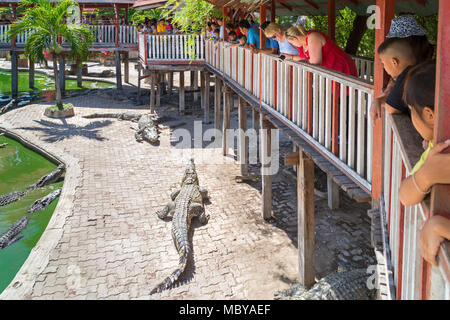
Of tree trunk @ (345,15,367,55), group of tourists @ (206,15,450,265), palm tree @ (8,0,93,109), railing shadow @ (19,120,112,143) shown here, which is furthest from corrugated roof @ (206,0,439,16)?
palm tree @ (8,0,93,109)

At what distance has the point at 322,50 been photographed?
4785 millimetres

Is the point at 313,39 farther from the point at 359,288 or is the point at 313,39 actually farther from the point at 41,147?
the point at 41,147

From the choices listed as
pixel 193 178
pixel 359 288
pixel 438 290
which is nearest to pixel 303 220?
pixel 359 288

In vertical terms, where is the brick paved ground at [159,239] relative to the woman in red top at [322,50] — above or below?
below

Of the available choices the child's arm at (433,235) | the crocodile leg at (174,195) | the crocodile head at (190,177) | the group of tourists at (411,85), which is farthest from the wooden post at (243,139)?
the child's arm at (433,235)

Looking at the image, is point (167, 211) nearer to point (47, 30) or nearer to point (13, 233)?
point (13, 233)

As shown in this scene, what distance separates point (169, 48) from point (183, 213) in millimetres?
9816

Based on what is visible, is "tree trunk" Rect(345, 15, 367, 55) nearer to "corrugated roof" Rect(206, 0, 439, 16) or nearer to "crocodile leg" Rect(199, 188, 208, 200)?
"corrugated roof" Rect(206, 0, 439, 16)

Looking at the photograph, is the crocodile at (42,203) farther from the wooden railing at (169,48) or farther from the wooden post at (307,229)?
the wooden railing at (169,48)

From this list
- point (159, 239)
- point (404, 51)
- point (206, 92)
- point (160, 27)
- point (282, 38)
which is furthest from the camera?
point (160, 27)

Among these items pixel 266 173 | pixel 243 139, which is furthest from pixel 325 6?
pixel 266 173

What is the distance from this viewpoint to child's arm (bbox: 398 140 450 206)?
4.11ft

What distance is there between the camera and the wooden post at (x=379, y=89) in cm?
311

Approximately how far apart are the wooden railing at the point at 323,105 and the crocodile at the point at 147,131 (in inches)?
250
